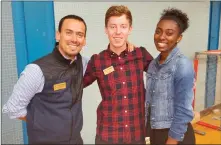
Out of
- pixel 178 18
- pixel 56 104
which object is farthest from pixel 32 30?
pixel 178 18

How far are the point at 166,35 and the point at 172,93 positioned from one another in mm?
204

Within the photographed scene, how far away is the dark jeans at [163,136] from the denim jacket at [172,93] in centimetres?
2

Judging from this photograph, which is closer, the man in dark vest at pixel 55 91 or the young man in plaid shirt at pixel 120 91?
the man in dark vest at pixel 55 91

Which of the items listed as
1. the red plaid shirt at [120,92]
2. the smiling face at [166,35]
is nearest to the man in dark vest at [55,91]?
the red plaid shirt at [120,92]

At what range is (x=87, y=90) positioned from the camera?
92 centimetres

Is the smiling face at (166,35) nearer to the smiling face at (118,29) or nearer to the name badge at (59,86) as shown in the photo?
the smiling face at (118,29)

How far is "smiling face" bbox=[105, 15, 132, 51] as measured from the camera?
0.79 metres

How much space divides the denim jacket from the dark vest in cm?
27

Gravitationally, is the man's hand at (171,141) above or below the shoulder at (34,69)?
below

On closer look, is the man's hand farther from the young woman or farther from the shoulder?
the shoulder

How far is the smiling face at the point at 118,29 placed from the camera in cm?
79

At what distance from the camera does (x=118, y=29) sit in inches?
30.8

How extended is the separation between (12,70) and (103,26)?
1.22 feet

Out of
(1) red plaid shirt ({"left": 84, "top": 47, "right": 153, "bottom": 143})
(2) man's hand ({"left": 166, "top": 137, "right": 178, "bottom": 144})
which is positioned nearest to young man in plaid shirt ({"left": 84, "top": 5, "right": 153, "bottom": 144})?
(1) red plaid shirt ({"left": 84, "top": 47, "right": 153, "bottom": 143})
